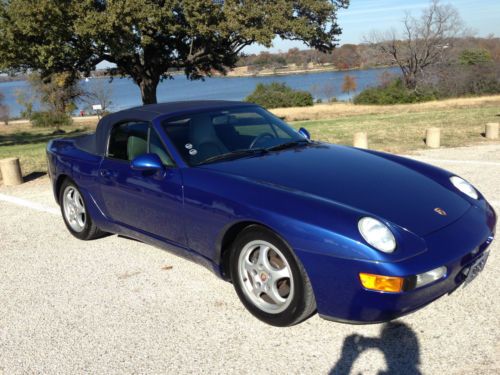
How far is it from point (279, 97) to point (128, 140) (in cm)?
4794

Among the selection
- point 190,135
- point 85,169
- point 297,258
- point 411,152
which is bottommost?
point 411,152

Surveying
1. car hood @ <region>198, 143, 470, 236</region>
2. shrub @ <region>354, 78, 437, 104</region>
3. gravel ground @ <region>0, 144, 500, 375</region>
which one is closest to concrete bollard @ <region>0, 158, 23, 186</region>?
gravel ground @ <region>0, 144, 500, 375</region>

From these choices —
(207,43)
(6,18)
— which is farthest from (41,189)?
(207,43)

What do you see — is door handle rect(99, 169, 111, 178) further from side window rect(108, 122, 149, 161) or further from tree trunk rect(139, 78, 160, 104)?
tree trunk rect(139, 78, 160, 104)

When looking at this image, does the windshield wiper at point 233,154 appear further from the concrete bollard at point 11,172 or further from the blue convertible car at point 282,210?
the concrete bollard at point 11,172

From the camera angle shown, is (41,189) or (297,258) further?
(41,189)

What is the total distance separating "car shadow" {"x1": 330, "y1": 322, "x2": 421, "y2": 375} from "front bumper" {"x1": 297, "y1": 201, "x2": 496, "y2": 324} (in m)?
0.24

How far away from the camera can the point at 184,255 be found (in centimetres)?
397

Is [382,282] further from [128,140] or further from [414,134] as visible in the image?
[414,134]

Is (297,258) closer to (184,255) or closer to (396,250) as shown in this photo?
(396,250)

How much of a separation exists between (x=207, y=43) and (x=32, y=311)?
70.7ft

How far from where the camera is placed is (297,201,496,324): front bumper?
109 inches

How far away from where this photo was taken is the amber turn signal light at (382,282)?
2748 mm

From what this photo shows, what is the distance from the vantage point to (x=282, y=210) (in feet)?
10.2
